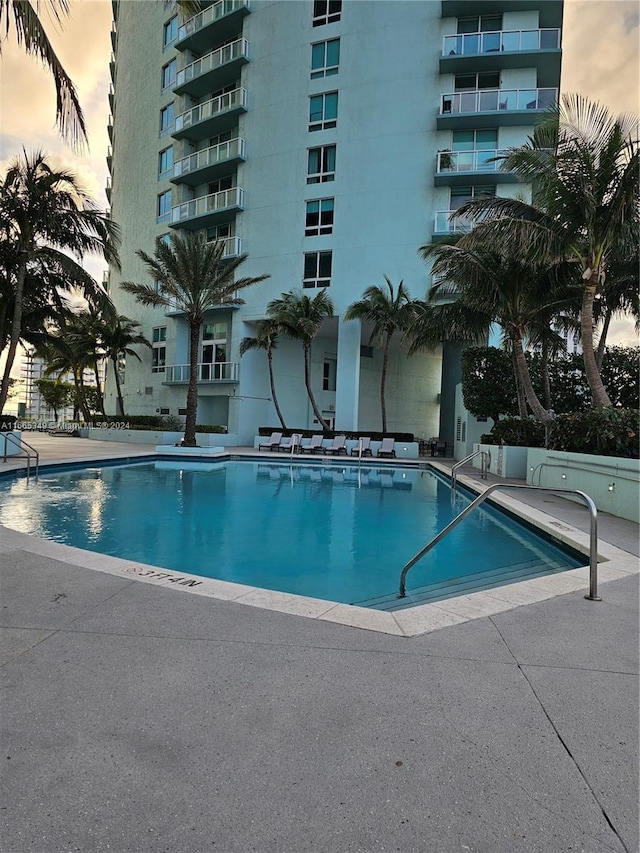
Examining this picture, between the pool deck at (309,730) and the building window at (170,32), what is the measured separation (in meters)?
38.5

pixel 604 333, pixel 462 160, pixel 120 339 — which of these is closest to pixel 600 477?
pixel 604 333

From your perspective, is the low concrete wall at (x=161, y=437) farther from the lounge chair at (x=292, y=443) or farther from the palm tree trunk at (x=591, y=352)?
the palm tree trunk at (x=591, y=352)

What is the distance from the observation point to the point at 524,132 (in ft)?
76.2

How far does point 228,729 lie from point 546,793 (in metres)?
1.31

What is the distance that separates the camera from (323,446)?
2323 centimetres

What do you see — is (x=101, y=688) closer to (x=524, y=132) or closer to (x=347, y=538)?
(x=347, y=538)

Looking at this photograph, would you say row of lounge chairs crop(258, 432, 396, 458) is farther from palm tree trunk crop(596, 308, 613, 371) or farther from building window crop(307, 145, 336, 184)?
building window crop(307, 145, 336, 184)

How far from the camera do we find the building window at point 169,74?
32.0 m

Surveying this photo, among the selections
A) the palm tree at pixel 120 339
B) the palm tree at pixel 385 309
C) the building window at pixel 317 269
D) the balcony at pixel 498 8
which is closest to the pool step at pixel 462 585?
the palm tree at pixel 385 309

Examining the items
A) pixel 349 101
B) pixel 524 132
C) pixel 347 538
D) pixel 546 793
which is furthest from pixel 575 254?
pixel 349 101

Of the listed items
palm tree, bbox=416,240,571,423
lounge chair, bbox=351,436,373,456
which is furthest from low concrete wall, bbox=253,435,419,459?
palm tree, bbox=416,240,571,423

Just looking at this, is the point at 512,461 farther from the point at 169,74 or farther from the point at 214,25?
the point at 169,74

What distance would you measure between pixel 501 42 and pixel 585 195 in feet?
56.5

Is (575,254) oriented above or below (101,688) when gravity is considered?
above
